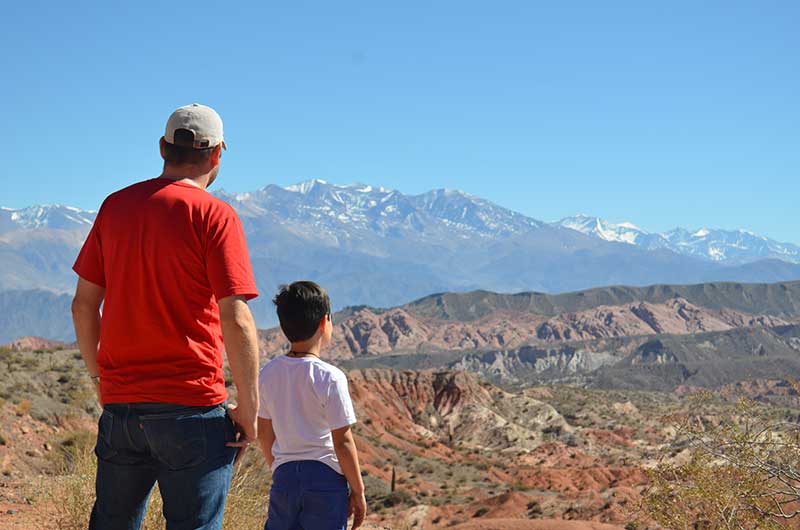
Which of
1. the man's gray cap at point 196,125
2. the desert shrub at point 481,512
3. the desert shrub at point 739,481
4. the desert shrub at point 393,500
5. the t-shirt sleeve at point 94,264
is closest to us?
the man's gray cap at point 196,125

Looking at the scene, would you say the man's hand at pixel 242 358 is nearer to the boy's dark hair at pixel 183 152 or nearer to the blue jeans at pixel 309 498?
the blue jeans at pixel 309 498

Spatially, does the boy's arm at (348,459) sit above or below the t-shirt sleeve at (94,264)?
below

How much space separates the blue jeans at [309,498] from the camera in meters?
3.75

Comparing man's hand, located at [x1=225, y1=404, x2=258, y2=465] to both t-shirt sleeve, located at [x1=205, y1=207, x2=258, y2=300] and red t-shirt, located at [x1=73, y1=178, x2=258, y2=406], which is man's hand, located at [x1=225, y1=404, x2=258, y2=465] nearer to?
red t-shirt, located at [x1=73, y1=178, x2=258, y2=406]

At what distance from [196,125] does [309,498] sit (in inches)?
67.3

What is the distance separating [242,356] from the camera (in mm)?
3379

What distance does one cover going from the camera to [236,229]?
3.50 metres

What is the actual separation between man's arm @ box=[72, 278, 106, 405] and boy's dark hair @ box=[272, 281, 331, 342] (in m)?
0.80

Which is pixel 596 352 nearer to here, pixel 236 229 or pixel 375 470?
pixel 375 470

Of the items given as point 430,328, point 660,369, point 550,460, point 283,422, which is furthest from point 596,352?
point 283,422

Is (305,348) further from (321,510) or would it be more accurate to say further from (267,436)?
(321,510)

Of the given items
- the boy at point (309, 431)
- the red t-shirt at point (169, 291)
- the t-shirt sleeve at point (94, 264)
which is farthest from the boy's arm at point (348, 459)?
the t-shirt sleeve at point (94, 264)

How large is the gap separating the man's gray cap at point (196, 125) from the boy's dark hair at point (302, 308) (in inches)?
29.7

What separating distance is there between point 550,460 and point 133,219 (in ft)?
152
